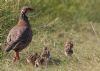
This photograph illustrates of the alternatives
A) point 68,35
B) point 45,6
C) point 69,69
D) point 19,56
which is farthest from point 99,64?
point 45,6

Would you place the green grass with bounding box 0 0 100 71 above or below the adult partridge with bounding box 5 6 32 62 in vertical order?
below

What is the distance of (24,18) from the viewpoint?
10.2m

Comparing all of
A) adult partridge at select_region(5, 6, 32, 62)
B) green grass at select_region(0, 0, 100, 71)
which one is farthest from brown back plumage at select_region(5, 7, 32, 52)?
green grass at select_region(0, 0, 100, 71)

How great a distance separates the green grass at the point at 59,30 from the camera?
981 cm

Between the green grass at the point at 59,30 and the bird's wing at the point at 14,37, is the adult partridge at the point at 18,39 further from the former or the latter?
the green grass at the point at 59,30

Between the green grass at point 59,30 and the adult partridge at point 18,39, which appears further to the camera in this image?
the green grass at point 59,30

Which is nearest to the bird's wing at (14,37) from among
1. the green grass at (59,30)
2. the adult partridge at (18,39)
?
the adult partridge at (18,39)

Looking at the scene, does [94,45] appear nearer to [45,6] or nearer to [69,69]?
[45,6]

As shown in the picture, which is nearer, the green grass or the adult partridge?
the adult partridge

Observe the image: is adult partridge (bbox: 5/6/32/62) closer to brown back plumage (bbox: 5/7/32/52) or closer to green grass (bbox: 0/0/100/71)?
brown back plumage (bbox: 5/7/32/52)

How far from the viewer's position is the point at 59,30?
42.7 ft

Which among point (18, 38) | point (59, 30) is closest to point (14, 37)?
point (18, 38)

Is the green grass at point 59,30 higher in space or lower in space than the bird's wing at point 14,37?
lower

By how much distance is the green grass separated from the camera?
9812 millimetres
